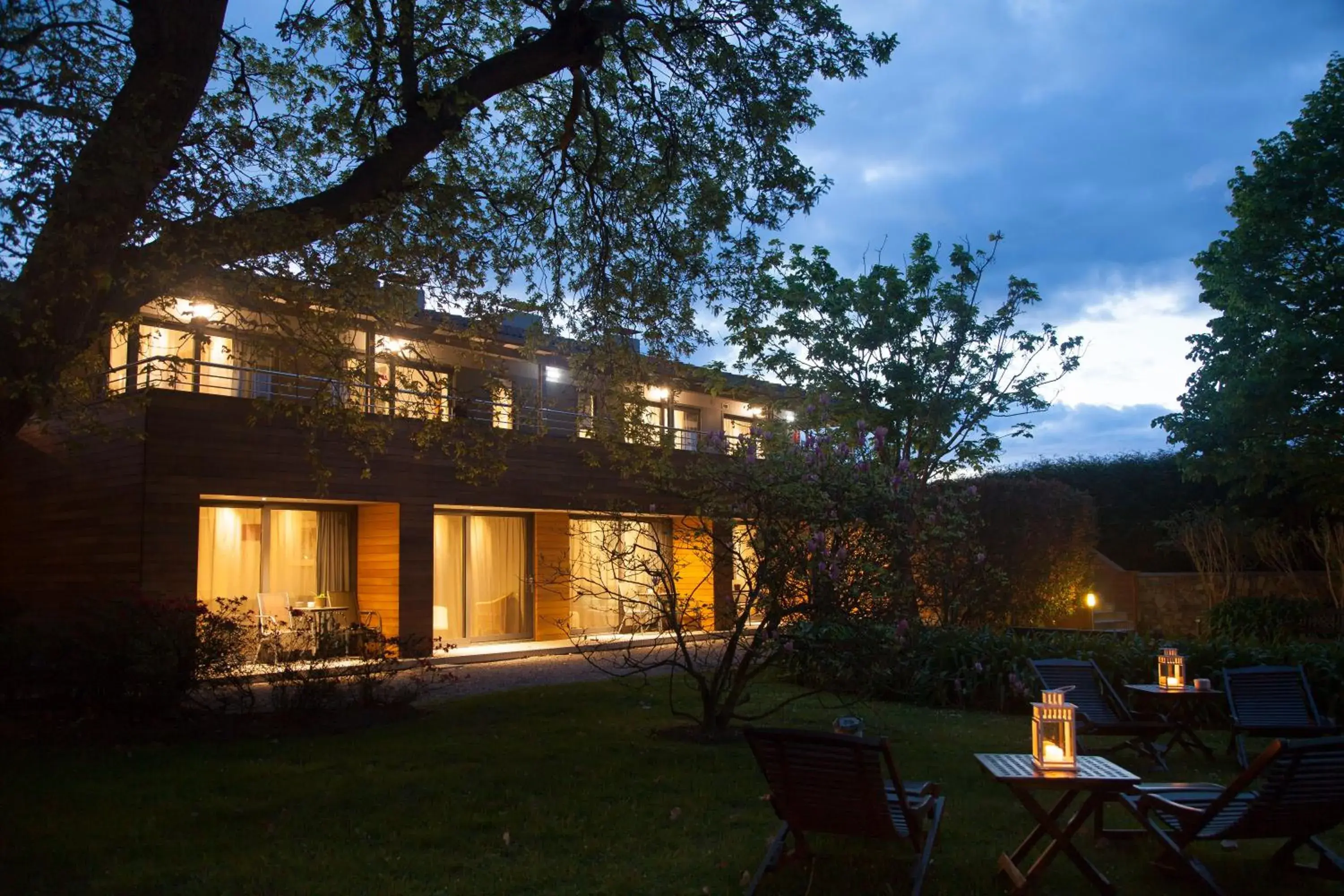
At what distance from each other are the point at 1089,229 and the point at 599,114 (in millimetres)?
13191

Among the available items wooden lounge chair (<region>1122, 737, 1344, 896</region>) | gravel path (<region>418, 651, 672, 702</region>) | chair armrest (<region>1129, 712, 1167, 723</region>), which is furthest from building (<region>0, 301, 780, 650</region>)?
wooden lounge chair (<region>1122, 737, 1344, 896</region>)

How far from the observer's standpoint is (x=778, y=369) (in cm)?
1820

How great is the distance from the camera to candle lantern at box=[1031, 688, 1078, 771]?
475cm

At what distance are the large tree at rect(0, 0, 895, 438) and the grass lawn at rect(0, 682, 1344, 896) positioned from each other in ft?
8.65

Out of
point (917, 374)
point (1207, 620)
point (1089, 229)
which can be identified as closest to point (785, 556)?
point (917, 374)

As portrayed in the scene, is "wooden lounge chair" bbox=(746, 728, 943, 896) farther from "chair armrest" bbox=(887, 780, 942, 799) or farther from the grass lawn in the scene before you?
the grass lawn

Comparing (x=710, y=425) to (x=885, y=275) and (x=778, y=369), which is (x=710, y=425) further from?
(x=885, y=275)

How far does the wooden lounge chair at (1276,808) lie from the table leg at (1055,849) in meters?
0.34

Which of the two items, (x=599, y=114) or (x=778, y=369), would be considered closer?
(x=599, y=114)

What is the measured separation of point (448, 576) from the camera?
1709 centimetres

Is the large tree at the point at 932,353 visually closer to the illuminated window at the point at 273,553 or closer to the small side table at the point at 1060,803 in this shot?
the illuminated window at the point at 273,553

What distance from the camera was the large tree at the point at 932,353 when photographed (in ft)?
56.8

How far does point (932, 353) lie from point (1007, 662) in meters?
7.91

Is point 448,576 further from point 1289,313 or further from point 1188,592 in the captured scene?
point 1289,313
